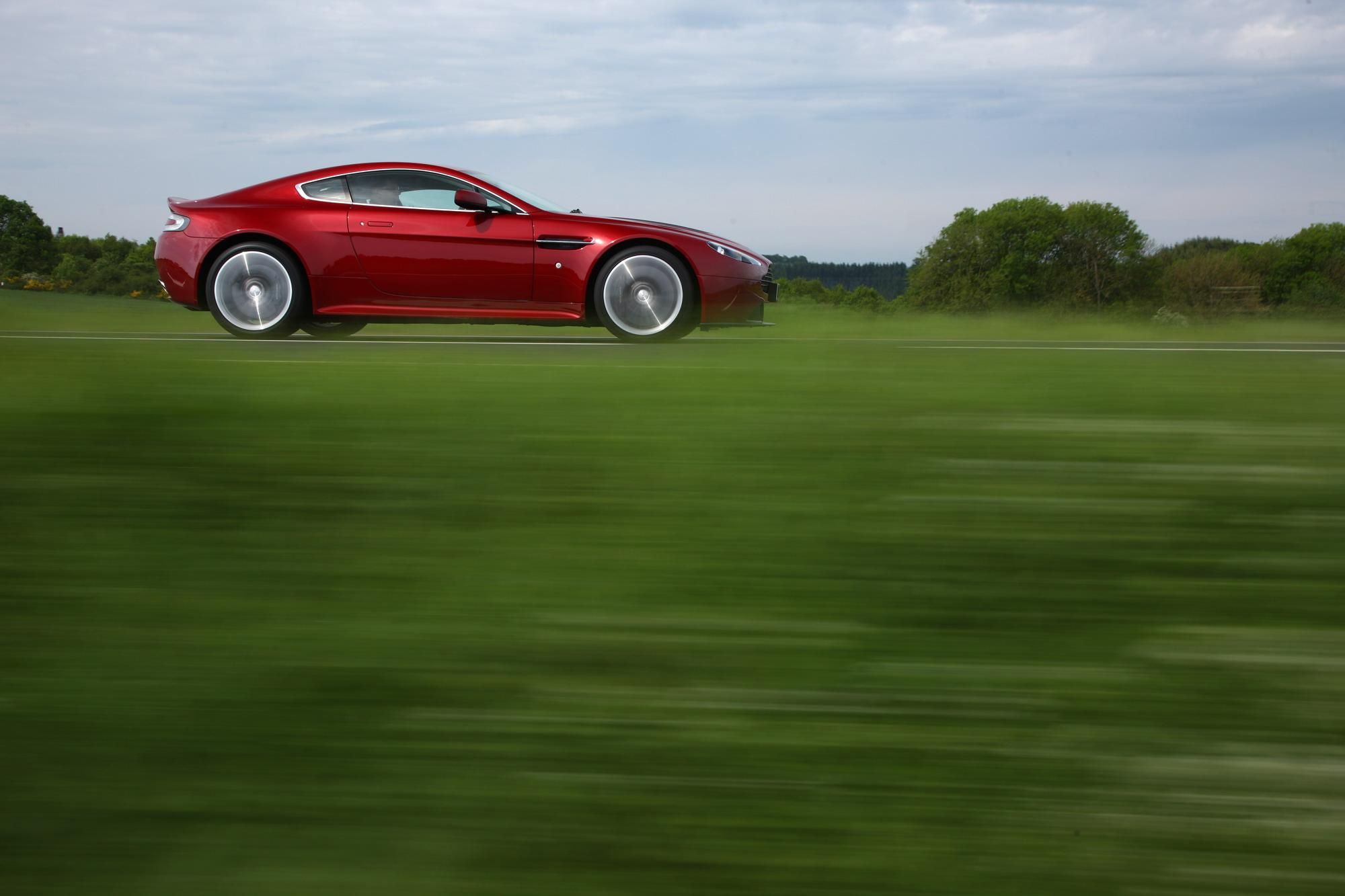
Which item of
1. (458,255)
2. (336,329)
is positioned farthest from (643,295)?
(336,329)

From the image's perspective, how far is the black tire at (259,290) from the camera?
9133 millimetres

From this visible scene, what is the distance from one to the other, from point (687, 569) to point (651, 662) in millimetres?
473

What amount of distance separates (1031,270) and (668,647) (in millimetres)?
39849

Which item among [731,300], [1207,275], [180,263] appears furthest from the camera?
[1207,275]

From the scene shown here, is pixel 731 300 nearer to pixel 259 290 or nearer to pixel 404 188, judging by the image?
pixel 404 188

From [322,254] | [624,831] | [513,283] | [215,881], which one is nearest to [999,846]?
[624,831]

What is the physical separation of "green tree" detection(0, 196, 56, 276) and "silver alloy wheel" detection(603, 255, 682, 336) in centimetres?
2619

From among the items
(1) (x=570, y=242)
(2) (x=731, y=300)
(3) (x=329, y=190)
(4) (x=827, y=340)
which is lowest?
(4) (x=827, y=340)

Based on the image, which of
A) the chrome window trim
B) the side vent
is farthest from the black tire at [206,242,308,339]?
the side vent

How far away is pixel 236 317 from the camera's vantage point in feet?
30.5

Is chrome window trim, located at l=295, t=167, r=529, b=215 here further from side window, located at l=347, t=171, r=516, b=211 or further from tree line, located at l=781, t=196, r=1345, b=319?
tree line, located at l=781, t=196, r=1345, b=319

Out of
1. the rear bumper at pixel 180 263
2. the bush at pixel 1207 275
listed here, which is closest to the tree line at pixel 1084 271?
the bush at pixel 1207 275

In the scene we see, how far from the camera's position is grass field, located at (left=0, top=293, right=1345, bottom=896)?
2219mm

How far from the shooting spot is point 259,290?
362 inches
